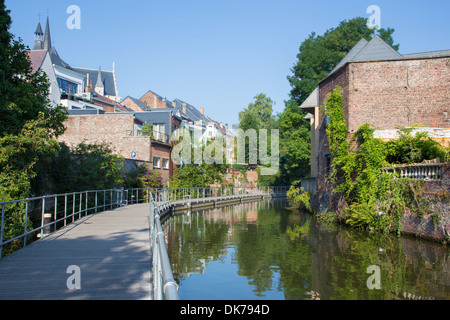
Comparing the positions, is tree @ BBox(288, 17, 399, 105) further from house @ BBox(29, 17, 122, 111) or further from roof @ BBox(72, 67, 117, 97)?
roof @ BBox(72, 67, 117, 97)

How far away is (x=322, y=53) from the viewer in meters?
→ 39.2

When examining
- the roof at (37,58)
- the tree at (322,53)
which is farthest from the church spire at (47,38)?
the tree at (322,53)

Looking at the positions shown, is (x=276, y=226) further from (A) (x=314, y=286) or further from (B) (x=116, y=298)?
(B) (x=116, y=298)

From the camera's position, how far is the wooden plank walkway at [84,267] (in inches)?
224

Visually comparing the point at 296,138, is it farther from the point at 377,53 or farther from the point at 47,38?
the point at 47,38

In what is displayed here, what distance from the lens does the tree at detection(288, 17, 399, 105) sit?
128 ft

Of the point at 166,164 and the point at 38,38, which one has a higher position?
the point at 38,38

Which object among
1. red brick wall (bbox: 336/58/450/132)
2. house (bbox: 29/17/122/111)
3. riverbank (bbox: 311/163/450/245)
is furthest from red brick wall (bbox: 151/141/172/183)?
riverbank (bbox: 311/163/450/245)

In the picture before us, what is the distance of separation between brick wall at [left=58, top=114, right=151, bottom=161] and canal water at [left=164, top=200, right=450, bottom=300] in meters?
16.7

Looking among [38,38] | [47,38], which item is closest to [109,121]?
[47,38]

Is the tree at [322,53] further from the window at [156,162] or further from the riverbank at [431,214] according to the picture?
the riverbank at [431,214]

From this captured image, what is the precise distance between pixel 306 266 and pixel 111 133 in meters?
26.1
